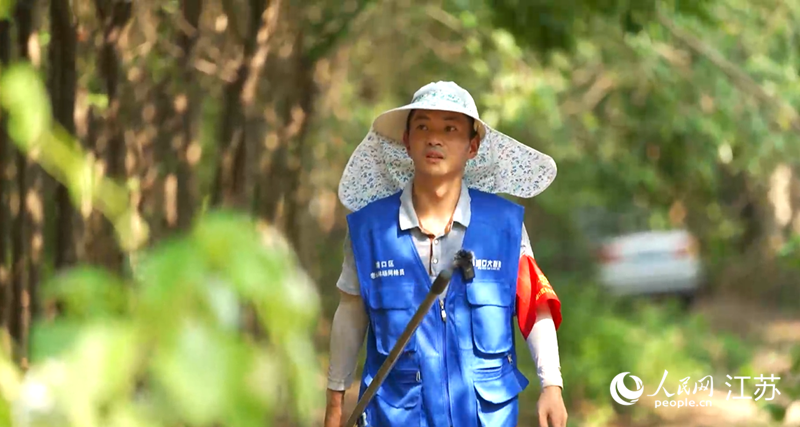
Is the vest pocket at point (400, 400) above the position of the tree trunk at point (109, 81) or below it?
below

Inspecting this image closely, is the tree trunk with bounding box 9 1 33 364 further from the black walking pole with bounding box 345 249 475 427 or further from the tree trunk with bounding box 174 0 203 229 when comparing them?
the black walking pole with bounding box 345 249 475 427

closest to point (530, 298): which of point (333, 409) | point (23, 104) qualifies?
point (333, 409)

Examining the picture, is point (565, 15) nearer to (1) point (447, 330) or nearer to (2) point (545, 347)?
(2) point (545, 347)

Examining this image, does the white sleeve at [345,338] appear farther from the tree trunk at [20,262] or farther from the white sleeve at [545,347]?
the tree trunk at [20,262]

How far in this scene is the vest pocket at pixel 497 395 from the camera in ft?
8.55

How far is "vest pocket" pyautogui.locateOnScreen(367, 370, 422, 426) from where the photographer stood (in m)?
2.60

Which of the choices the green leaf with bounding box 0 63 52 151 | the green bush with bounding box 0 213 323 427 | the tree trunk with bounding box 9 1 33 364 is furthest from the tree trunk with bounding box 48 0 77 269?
the green bush with bounding box 0 213 323 427

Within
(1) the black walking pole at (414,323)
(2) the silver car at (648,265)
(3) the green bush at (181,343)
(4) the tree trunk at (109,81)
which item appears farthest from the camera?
(2) the silver car at (648,265)

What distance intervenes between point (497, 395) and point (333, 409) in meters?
0.46

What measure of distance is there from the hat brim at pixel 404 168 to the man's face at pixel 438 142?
0.17m

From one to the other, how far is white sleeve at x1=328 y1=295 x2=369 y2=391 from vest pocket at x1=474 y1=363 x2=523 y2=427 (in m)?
0.37

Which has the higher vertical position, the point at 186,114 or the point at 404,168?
the point at 186,114

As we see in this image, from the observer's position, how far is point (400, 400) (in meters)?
2.62

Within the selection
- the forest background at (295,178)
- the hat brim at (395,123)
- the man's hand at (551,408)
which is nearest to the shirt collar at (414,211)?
the hat brim at (395,123)
